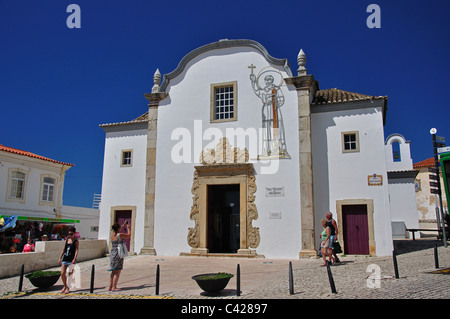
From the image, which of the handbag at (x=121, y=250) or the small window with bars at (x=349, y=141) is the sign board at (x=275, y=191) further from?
the handbag at (x=121, y=250)

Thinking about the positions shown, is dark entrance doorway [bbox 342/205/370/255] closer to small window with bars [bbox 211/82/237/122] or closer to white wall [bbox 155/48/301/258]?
white wall [bbox 155/48/301/258]

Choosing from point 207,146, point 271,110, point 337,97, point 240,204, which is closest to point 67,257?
point 240,204

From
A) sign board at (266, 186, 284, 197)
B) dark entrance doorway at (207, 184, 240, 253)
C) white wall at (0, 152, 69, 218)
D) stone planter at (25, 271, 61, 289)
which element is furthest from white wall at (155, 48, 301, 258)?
white wall at (0, 152, 69, 218)

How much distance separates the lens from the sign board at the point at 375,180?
15.2m

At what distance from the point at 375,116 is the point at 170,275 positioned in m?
10.0

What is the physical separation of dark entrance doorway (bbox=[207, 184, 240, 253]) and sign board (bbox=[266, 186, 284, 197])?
77.1 inches

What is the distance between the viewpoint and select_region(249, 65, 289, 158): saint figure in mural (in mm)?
16250

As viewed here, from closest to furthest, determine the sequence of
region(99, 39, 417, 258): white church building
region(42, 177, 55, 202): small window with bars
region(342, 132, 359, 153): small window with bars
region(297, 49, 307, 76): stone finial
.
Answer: region(99, 39, 417, 258): white church building, region(342, 132, 359, 153): small window with bars, region(297, 49, 307, 76): stone finial, region(42, 177, 55, 202): small window with bars

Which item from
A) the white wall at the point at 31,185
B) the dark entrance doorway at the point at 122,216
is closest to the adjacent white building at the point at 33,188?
the white wall at the point at 31,185

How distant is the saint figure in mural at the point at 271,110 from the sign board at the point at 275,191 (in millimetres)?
1315

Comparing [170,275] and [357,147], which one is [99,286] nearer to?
[170,275]

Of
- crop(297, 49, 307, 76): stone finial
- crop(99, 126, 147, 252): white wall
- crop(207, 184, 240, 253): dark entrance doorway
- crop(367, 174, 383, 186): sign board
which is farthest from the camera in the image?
crop(99, 126, 147, 252): white wall

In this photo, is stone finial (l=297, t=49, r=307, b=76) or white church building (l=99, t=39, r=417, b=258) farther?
stone finial (l=297, t=49, r=307, b=76)
